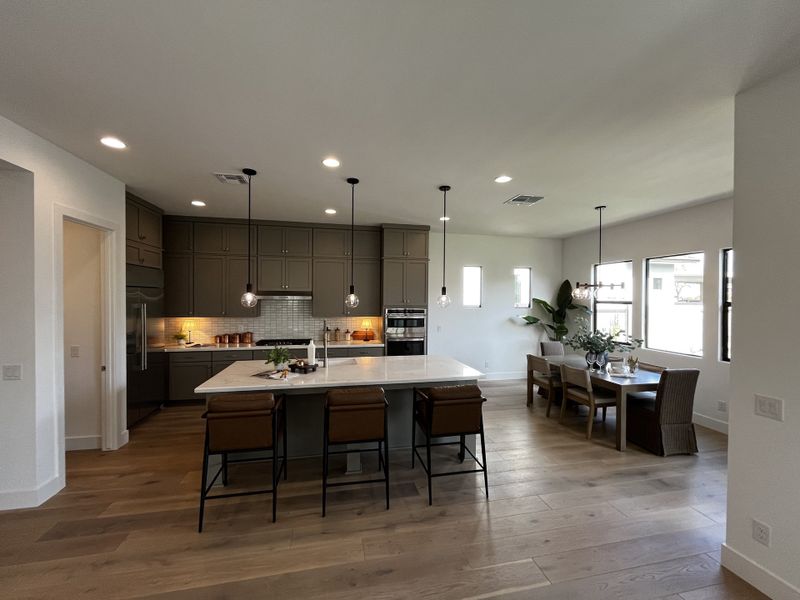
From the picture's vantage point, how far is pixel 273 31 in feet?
5.09

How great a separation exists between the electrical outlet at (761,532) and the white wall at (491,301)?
4862 millimetres

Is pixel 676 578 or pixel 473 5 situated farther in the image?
pixel 676 578

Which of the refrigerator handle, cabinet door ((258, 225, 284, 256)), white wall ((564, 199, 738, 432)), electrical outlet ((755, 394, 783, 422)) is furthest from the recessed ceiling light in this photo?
white wall ((564, 199, 738, 432))

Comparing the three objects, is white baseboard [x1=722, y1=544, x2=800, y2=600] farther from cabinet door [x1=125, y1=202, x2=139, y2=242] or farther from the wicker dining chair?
cabinet door [x1=125, y1=202, x2=139, y2=242]

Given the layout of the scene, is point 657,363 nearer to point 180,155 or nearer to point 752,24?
point 752,24

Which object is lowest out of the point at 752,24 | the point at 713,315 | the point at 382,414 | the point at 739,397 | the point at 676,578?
the point at 676,578

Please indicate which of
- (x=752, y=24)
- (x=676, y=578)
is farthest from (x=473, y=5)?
(x=676, y=578)

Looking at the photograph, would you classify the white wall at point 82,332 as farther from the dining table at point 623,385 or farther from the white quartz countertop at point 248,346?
the dining table at point 623,385

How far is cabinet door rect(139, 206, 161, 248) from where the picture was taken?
437cm

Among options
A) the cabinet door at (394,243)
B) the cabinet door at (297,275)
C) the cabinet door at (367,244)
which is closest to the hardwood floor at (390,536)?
the cabinet door at (297,275)

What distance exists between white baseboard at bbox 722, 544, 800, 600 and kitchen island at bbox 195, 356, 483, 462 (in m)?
1.86

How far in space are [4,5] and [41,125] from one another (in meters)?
1.41

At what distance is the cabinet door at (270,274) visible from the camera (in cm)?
551

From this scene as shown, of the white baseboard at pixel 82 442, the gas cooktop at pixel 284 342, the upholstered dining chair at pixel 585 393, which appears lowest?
the white baseboard at pixel 82 442
